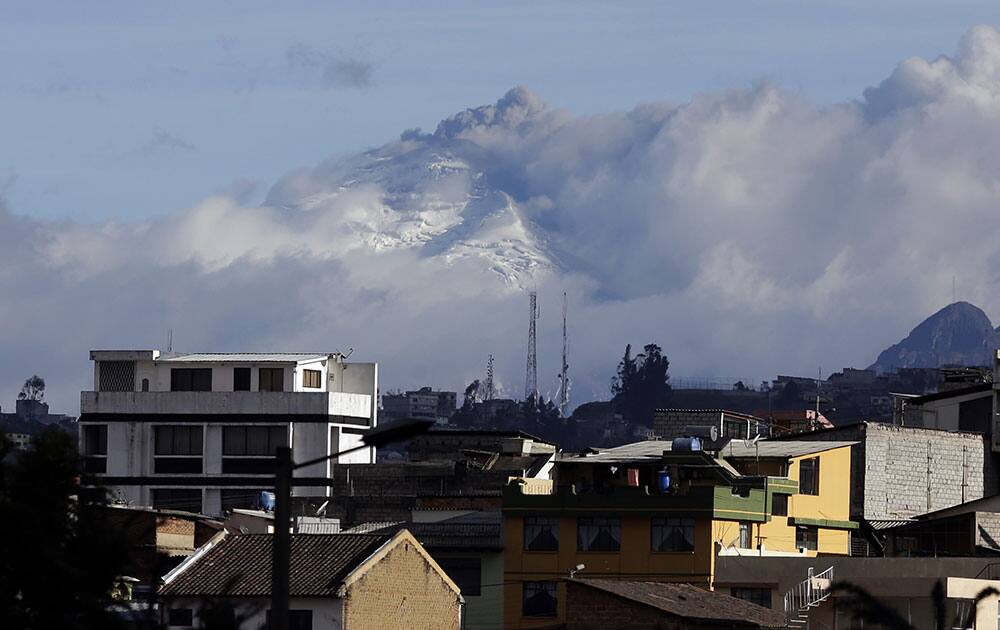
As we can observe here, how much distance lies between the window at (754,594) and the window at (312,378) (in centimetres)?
6128

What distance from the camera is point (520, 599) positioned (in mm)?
87375

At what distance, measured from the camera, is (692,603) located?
70.9 m

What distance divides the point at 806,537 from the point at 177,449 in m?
52.2

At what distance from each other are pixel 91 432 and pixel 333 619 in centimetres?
7261

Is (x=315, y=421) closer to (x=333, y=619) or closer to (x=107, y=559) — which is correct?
(x=333, y=619)

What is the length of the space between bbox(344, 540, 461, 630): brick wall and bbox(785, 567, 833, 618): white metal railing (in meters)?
11.1

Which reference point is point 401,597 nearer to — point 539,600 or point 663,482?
point 539,600

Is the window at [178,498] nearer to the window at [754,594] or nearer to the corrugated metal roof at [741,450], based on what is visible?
the corrugated metal roof at [741,450]

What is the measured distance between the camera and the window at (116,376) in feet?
472

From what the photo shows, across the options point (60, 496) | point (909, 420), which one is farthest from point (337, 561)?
point (909, 420)

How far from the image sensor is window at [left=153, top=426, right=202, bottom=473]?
460 ft

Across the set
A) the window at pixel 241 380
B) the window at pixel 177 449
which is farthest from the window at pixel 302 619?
the window at pixel 241 380

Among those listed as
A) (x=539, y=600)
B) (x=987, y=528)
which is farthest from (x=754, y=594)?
(x=987, y=528)

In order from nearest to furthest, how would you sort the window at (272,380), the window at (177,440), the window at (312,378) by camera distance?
the window at (177,440) < the window at (272,380) < the window at (312,378)
